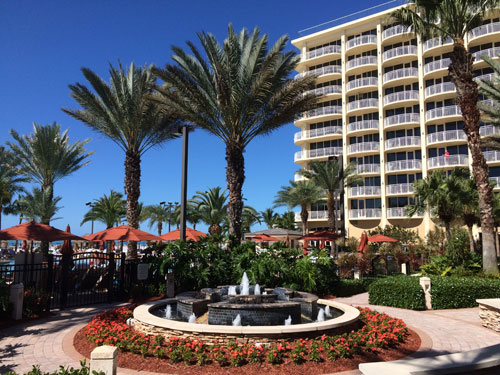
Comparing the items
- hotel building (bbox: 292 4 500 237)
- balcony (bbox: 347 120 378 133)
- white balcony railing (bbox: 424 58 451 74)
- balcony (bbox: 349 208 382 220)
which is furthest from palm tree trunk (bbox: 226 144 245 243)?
white balcony railing (bbox: 424 58 451 74)

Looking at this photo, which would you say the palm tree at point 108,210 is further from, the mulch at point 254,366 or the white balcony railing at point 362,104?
the mulch at point 254,366

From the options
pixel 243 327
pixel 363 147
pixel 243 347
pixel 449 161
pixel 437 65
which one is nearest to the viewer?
pixel 243 347

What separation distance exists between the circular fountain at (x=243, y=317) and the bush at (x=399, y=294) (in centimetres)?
363

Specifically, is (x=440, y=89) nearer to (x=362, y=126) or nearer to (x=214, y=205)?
(x=362, y=126)

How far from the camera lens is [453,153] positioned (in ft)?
129

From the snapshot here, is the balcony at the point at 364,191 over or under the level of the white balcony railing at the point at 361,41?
under

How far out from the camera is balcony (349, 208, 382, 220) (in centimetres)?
4244

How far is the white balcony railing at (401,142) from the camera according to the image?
135ft

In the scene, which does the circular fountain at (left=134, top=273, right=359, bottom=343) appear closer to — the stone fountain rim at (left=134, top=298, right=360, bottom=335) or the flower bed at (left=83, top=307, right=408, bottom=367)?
the stone fountain rim at (left=134, top=298, right=360, bottom=335)

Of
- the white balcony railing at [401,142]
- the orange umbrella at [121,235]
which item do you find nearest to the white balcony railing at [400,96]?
the white balcony railing at [401,142]

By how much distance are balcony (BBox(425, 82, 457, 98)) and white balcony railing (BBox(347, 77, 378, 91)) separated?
595cm

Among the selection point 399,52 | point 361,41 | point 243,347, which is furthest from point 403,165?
point 243,347

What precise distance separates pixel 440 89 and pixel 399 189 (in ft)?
37.8

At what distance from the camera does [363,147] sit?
43906 mm
